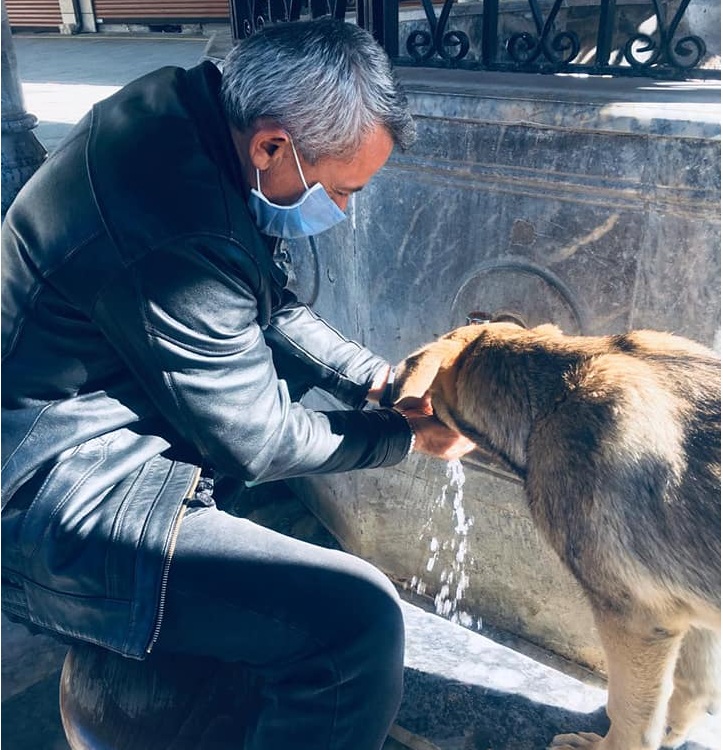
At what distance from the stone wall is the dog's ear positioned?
0.58 m

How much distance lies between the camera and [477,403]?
112 inches

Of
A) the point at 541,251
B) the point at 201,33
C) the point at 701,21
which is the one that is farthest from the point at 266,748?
the point at 201,33

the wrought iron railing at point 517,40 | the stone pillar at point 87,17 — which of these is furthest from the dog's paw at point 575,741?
the stone pillar at point 87,17

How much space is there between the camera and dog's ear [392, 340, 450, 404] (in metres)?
2.80

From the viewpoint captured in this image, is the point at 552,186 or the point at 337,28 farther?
the point at 552,186

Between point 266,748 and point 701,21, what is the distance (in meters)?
5.58

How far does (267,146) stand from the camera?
2.25 metres

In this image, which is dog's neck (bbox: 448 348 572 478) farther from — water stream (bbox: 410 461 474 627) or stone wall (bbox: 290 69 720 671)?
water stream (bbox: 410 461 474 627)

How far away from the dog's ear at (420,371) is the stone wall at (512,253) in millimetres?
584

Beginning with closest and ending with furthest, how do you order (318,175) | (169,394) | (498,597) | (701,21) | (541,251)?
1. (169,394)
2. (318,175)
3. (541,251)
4. (498,597)
5. (701,21)

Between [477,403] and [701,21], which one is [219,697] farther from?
[701,21]

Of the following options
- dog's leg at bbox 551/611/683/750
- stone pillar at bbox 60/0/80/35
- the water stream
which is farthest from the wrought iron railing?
stone pillar at bbox 60/0/80/35

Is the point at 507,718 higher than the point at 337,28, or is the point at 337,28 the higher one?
the point at 337,28

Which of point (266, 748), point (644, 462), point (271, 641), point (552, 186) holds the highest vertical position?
point (552, 186)
